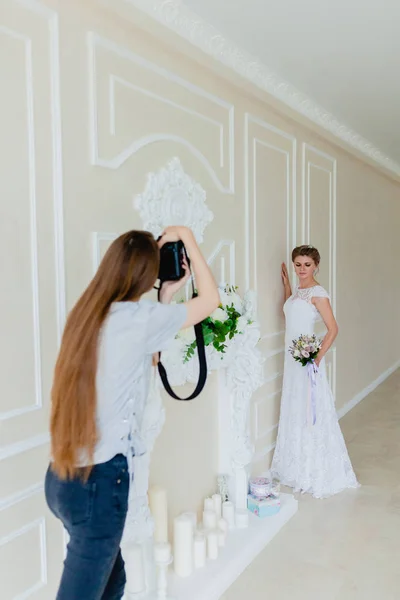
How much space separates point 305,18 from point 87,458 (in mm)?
2313

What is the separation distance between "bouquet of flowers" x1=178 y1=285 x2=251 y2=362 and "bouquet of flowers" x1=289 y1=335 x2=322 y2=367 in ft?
2.44

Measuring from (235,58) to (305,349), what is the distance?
1.74 meters

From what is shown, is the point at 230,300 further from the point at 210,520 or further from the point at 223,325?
the point at 210,520

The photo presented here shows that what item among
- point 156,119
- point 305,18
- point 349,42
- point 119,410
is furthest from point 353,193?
point 119,410

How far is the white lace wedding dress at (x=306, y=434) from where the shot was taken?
349cm

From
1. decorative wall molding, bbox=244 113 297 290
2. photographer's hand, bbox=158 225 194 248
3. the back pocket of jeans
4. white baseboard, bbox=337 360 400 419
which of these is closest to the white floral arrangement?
decorative wall molding, bbox=244 113 297 290

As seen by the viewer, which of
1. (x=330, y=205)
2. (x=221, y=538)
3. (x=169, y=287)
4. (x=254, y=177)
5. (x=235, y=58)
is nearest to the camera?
(x=169, y=287)

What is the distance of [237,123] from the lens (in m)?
3.17

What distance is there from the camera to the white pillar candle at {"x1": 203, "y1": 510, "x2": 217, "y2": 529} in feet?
8.85

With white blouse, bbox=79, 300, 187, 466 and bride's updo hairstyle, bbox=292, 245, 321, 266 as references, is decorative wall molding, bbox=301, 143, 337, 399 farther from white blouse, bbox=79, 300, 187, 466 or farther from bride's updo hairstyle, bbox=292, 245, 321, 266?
white blouse, bbox=79, 300, 187, 466

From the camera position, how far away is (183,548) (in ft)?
7.97

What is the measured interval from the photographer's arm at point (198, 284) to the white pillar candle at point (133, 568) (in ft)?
3.57

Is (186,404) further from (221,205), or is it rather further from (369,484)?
(369,484)

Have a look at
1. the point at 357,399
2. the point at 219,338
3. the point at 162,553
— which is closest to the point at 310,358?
the point at 219,338
